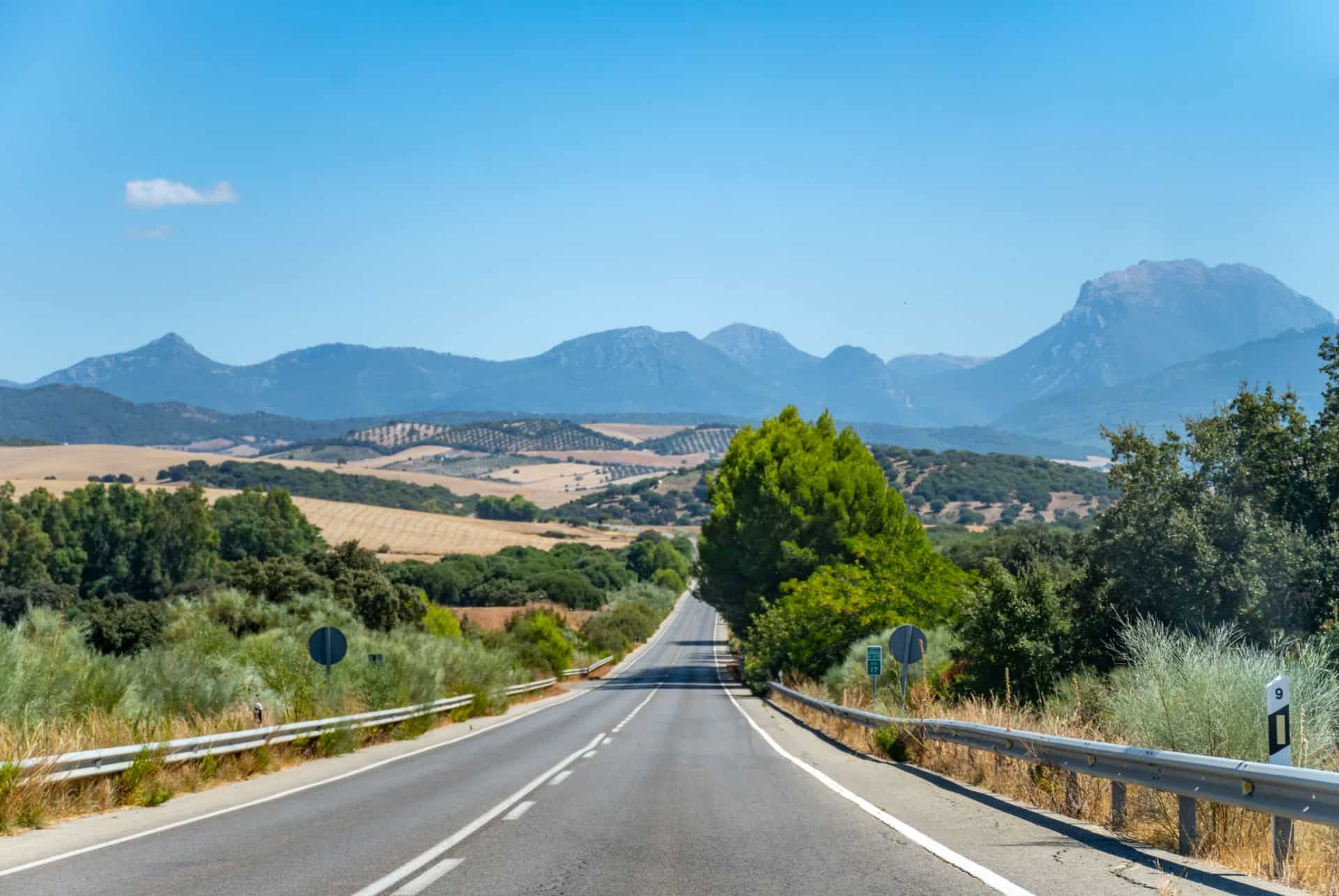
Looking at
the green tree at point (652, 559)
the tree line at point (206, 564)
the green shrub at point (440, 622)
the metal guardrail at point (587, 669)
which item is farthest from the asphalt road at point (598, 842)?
the green tree at point (652, 559)

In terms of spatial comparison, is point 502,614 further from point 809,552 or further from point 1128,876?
point 1128,876

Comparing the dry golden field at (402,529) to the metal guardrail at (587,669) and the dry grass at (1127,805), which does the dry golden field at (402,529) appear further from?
the dry grass at (1127,805)

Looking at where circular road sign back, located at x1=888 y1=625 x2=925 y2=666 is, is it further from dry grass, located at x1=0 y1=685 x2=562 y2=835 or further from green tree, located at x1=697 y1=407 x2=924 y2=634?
green tree, located at x1=697 y1=407 x2=924 y2=634

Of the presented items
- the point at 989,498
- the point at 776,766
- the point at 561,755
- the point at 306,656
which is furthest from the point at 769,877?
the point at 989,498

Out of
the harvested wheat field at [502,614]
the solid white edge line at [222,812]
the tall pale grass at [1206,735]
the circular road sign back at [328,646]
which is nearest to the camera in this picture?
the tall pale grass at [1206,735]

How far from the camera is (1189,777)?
8133 mm

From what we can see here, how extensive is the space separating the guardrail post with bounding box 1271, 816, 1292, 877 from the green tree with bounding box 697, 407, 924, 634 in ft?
136

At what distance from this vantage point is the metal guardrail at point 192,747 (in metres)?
11.5

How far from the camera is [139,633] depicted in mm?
49500

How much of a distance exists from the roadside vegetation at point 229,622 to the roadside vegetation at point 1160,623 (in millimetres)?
9926

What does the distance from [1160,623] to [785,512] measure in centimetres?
3514

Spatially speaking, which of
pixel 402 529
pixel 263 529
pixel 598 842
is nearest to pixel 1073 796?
pixel 598 842

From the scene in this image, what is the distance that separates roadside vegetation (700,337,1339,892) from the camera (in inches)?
367

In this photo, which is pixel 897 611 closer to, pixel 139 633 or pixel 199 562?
pixel 139 633
